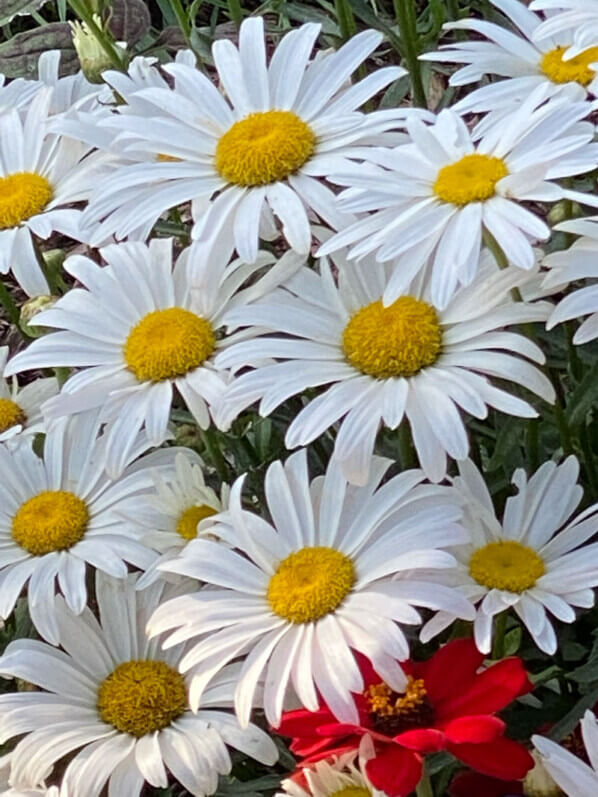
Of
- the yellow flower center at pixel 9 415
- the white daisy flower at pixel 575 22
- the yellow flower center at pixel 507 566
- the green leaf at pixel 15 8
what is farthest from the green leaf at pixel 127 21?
the yellow flower center at pixel 507 566

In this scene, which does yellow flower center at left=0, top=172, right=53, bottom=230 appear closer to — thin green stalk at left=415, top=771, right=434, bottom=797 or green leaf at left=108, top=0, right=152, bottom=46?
green leaf at left=108, top=0, right=152, bottom=46

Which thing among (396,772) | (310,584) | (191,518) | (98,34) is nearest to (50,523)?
(191,518)

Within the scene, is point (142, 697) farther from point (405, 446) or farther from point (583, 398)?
point (583, 398)

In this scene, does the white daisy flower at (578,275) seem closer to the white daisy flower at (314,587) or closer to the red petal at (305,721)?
the white daisy flower at (314,587)

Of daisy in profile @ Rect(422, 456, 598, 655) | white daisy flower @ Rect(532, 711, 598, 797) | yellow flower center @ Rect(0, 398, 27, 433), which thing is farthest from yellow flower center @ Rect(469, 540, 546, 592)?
yellow flower center @ Rect(0, 398, 27, 433)

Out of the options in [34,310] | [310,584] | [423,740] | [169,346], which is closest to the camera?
[423,740]
